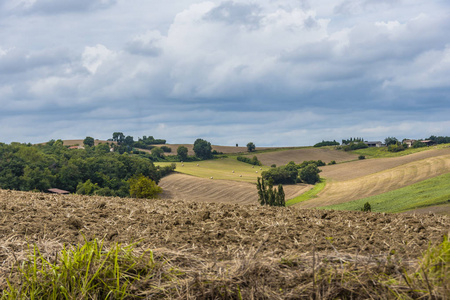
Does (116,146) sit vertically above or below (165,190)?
above

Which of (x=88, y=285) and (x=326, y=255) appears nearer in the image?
(x=88, y=285)

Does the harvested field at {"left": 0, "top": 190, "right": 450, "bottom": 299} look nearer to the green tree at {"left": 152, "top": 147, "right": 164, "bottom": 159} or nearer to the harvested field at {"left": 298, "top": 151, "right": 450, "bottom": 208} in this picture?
the harvested field at {"left": 298, "top": 151, "right": 450, "bottom": 208}

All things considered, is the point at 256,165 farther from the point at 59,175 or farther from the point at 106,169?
the point at 59,175

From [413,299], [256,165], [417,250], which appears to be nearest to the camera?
[413,299]

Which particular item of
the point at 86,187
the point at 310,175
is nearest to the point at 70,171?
the point at 86,187

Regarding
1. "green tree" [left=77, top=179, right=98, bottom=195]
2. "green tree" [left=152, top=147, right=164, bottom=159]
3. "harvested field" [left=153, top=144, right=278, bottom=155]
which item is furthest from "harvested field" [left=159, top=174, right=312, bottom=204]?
"harvested field" [left=153, top=144, right=278, bottom=155]

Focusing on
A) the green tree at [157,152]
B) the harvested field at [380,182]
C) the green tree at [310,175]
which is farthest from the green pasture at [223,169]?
the harvested field at [380,182]

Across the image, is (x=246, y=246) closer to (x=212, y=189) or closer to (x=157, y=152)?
(x=212, y=189)

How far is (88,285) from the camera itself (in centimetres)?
453

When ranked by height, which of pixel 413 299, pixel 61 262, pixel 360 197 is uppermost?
pixel 61 262

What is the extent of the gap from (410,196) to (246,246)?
47169 mm

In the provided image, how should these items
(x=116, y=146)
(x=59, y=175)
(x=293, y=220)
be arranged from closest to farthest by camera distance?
1. (x=293, y=220)
2. (x=59, y=175)
3. (x=116, y=146)

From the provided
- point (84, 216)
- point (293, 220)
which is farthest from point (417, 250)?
point (84, 216)

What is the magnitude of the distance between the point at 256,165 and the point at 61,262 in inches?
4437
